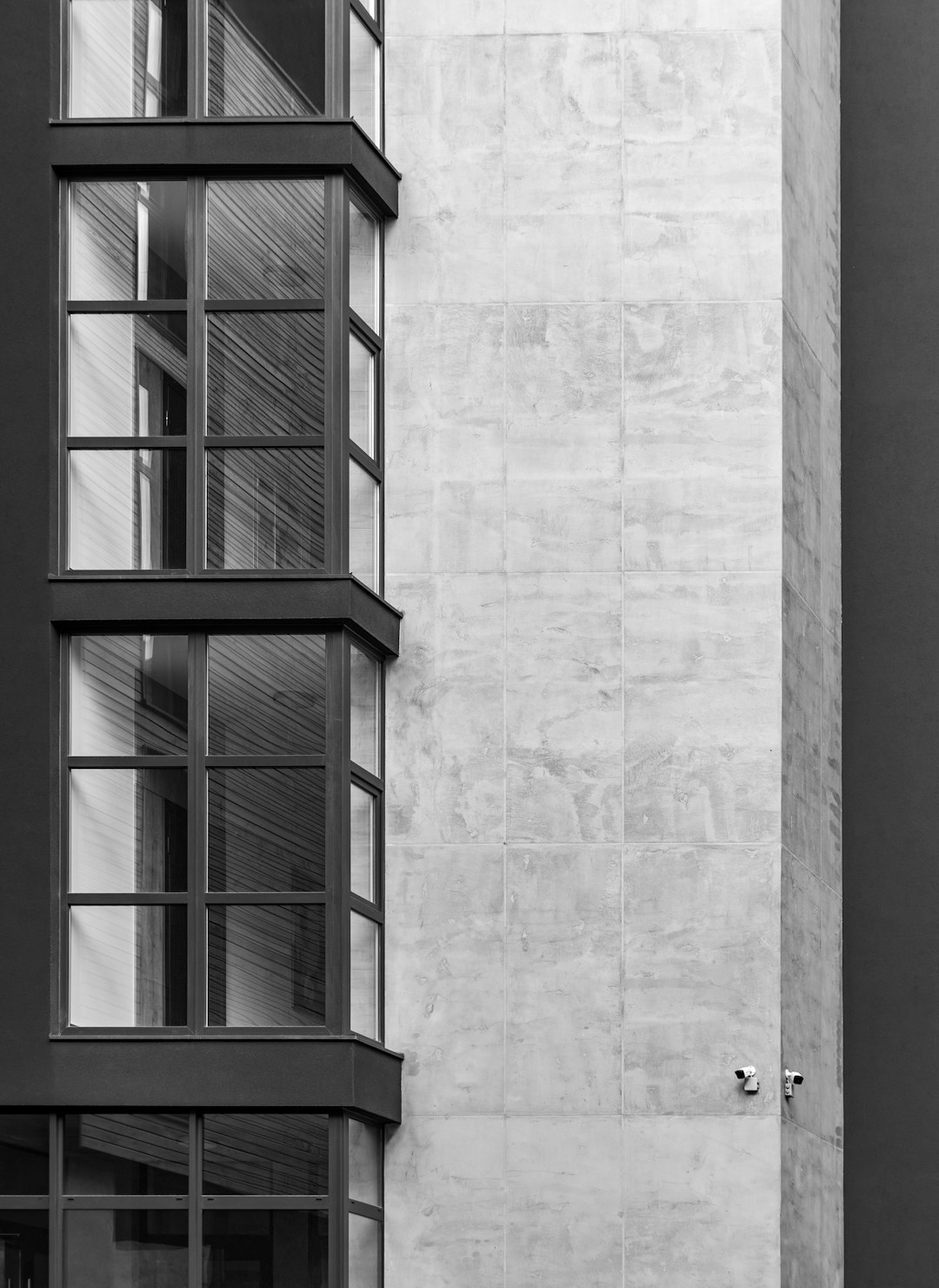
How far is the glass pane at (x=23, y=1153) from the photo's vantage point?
1683 cm

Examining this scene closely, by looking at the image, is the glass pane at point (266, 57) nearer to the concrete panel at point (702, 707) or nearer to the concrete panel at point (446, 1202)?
the concrete panel at point (702, 707)

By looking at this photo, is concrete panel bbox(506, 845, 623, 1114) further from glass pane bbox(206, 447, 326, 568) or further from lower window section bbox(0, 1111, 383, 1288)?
glass pane bbox(206, 447, 326, 568)

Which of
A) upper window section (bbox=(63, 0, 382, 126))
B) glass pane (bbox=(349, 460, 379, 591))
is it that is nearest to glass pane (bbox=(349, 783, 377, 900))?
glass pane (bbox=(349, 460, 379, 591))

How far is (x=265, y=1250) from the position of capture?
54.7 feet

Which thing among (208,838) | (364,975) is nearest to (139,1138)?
(364,975)

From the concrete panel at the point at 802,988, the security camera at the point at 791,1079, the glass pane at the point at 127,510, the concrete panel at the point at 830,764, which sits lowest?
the security camera at the point at 791,1079

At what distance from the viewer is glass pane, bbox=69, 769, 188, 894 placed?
17234 mm

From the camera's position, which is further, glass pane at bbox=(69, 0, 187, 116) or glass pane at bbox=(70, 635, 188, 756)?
glass pane at bbox=(69, 0, 187, 116)

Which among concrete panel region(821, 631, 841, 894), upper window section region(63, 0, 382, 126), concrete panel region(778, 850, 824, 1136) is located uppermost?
upper window section region(63, 0, 382, 126)

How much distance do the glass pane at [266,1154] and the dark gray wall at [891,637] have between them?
659 centimetres

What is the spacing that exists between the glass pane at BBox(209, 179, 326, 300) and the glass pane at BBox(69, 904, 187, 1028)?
5.54 metres

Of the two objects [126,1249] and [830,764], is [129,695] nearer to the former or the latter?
[126,1249]

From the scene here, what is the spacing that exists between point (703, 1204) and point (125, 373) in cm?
898

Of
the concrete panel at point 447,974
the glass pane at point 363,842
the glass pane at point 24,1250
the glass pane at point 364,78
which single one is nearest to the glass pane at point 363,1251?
the concrete panel at point 447,974
